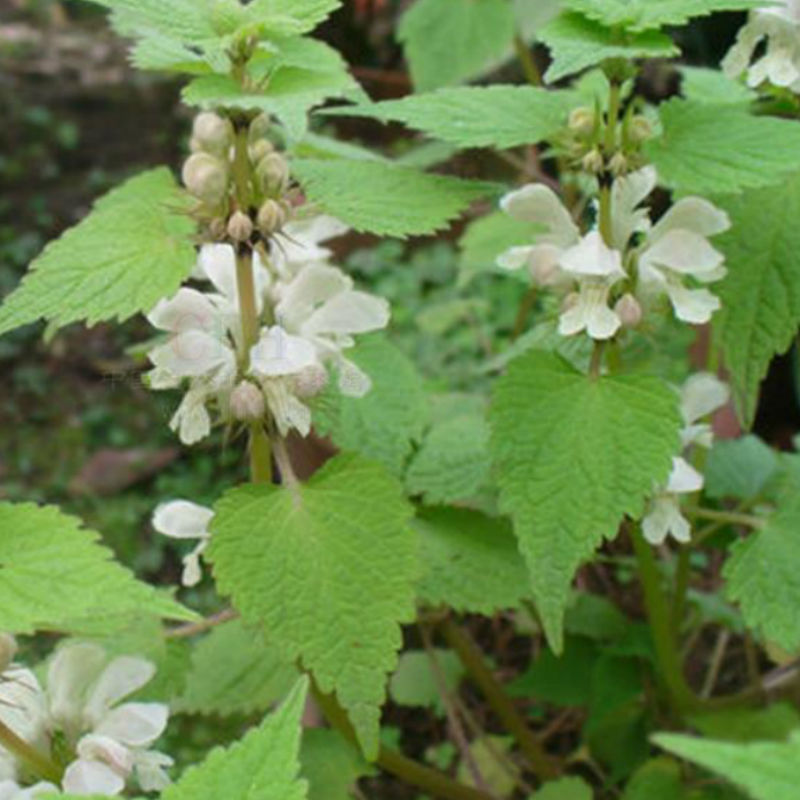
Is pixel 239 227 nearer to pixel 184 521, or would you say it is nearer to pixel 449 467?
pixel 184 521

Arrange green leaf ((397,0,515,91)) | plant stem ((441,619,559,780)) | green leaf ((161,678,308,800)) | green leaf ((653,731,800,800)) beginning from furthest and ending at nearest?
green leaf ((397,0,515,91)) → plant stem ((441,619,559,780)) → green leaf ((161,678,308,800)) → green leaf ((653,731,800,800))

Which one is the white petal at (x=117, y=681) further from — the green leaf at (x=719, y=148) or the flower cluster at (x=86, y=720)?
the green leaf at (x=719, y=148)

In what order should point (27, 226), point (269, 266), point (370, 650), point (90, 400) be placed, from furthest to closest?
point (27, 226), point (90, 400), point (269, 266), point (370, 650)

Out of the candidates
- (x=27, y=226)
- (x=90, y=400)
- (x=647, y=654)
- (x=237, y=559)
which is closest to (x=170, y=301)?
(x=237, y=559)

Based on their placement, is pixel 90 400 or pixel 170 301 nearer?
pixel 170 301

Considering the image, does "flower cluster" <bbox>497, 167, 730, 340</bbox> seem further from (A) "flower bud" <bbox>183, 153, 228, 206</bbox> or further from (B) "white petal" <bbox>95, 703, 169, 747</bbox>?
(B) "white petal" <bbox>95, 703, 169, 747</bbox>

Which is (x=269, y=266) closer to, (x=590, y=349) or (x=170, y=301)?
(x=170, y=301)

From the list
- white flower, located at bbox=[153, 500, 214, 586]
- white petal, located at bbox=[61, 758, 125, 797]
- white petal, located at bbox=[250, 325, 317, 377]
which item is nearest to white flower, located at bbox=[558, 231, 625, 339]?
white petal, located at bbox=[250, 325, 317, 377]

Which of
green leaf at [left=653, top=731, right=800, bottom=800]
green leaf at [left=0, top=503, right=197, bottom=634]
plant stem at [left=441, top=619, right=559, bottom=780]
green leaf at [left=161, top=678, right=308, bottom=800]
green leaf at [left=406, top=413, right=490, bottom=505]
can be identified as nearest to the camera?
green leaf at [left=653, top=731, right=800, bottom=800]
